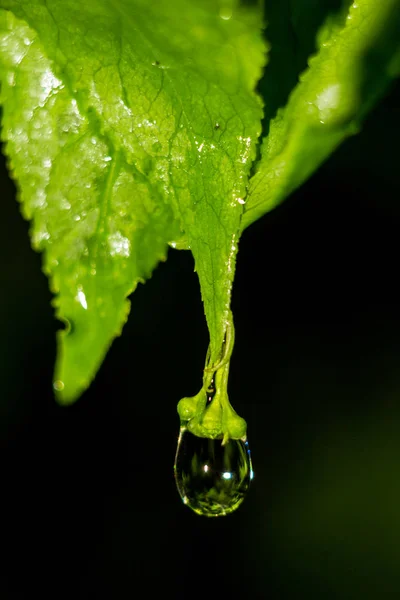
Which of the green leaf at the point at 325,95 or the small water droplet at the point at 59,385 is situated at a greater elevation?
the green leaf at the point at 325,95

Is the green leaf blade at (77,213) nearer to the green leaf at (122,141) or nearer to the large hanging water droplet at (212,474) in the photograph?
the green leaf at (122,141)

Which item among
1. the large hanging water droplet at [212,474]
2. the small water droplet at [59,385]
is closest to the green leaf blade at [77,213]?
the small water droplet at [59,385]

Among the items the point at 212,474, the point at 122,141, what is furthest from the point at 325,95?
the point at 212,474

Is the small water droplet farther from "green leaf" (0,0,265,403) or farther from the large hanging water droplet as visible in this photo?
the large hanging water droplet

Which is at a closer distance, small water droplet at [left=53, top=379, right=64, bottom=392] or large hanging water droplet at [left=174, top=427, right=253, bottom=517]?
small water droplet at [left=53, top=379, right=64, bottom=392]

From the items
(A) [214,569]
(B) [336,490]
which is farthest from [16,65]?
(A) [214,569]

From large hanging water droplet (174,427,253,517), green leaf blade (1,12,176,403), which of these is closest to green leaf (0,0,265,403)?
green leaf blade (1,12,176,403)

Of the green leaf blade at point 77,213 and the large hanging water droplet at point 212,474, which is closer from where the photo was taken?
the green leaf blade at point 77,213
